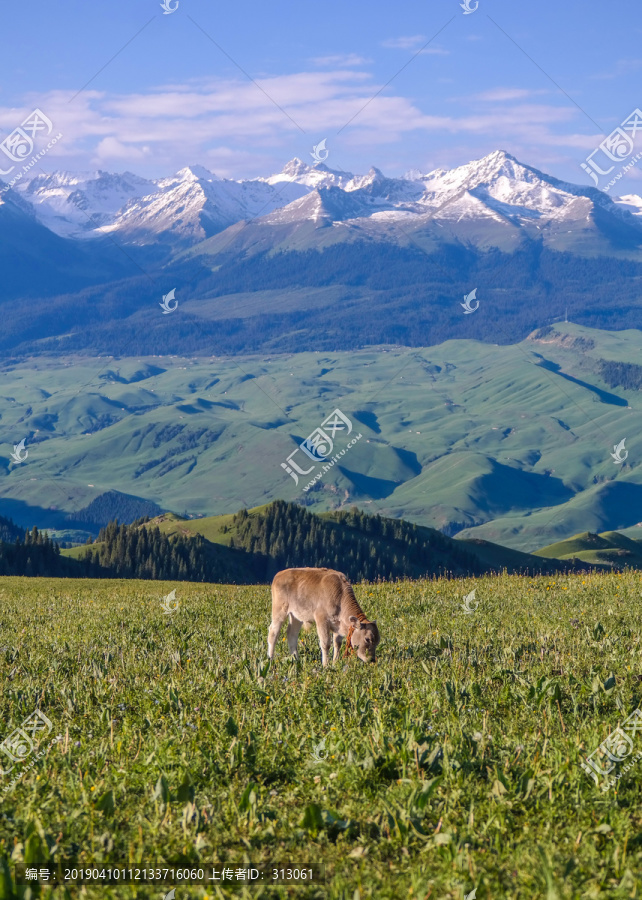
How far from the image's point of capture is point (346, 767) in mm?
10094

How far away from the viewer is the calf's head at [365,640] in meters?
16.4

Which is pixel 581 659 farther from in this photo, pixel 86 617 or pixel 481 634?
pixel 86 617

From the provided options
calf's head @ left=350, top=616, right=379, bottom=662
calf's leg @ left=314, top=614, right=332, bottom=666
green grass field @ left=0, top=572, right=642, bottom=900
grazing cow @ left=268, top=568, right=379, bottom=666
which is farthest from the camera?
calf's leg @ left=314, top=614, right=332, bottom=666

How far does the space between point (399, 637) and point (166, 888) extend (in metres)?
11.8

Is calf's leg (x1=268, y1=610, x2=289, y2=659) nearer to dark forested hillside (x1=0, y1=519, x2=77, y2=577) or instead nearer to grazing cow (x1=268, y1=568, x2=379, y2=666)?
grazing cow (x1=268, y1=568, x2=379, y2=666)

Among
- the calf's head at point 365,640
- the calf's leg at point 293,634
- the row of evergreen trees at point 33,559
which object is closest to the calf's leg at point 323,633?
the calf's leg at point 293,634

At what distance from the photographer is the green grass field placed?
26.7 feet

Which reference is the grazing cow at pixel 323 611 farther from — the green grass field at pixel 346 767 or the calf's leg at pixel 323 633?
the green grass field at pixel 346 767

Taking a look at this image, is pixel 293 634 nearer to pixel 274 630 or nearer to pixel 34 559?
pixel 274 630

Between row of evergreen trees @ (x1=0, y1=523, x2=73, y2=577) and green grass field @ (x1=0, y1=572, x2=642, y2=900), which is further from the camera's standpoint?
row of evergreen trees @ (x1=0, y1=523, x2=73, y2=577)

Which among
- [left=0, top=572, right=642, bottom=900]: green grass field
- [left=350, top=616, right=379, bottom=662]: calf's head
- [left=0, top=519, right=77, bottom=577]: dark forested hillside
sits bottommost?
[left=0, top=572, right=642, bottom=900]: green grass field

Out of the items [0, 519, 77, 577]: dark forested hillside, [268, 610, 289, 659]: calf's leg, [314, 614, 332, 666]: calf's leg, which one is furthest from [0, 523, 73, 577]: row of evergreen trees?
[314, 614, 332, 666]: calf's leg

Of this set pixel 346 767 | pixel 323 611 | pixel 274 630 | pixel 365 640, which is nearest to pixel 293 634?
pixel 274 630

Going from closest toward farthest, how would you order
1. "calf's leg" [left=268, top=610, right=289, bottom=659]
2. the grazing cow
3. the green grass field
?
the green grass field → the grazing cow → "calf's leg" [left=268, top=610, right=289, bottom=659]
